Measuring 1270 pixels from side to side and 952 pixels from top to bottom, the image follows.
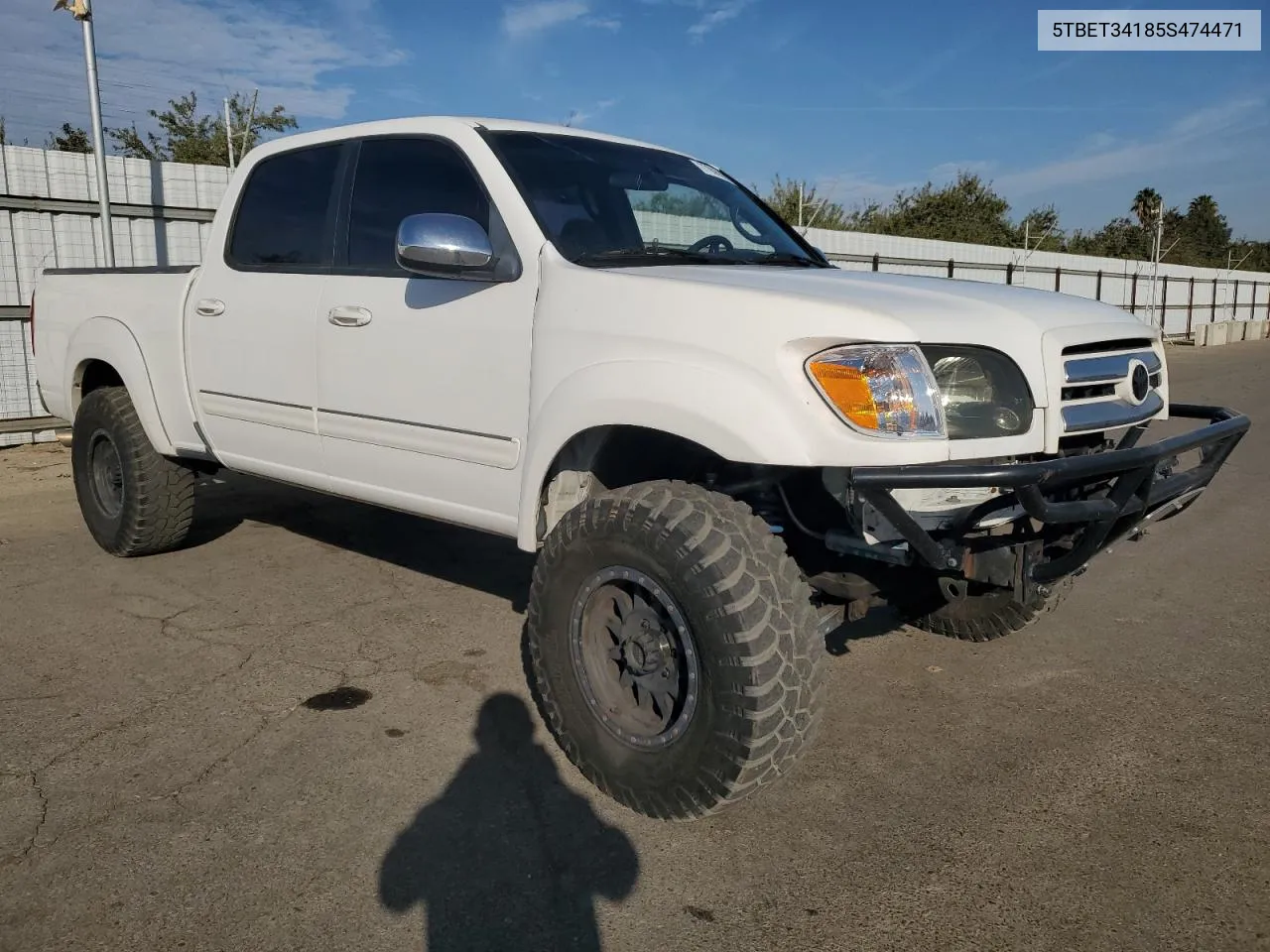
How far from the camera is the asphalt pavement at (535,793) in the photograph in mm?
2447

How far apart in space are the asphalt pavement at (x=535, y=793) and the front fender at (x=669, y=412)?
1033mm

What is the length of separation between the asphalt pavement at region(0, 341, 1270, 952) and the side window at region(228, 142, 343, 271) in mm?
1601

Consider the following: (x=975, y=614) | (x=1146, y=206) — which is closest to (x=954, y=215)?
(x=1146, y=206)

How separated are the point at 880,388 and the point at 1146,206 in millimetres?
65603

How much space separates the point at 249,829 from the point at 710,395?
5.71 feet

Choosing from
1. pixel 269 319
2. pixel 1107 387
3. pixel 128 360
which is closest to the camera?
pixel 1107 387

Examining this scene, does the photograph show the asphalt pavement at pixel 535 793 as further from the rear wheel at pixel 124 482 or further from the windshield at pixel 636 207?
the windshield at pixel 636 207

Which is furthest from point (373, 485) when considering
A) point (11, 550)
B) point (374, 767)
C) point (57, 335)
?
point (11, 550)

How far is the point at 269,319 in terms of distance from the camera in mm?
4188

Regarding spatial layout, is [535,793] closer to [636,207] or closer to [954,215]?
[636,207]

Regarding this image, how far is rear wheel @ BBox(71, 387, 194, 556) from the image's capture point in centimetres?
516

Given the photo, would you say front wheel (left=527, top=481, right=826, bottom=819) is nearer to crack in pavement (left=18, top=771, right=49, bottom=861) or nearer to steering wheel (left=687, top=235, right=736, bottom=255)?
steering wheel (left=687, top=235, right=736, bottom=255)

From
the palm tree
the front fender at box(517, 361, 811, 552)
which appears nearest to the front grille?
the front fender at box(517, 361, 811, 552)

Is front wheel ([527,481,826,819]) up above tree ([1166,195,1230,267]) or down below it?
below
